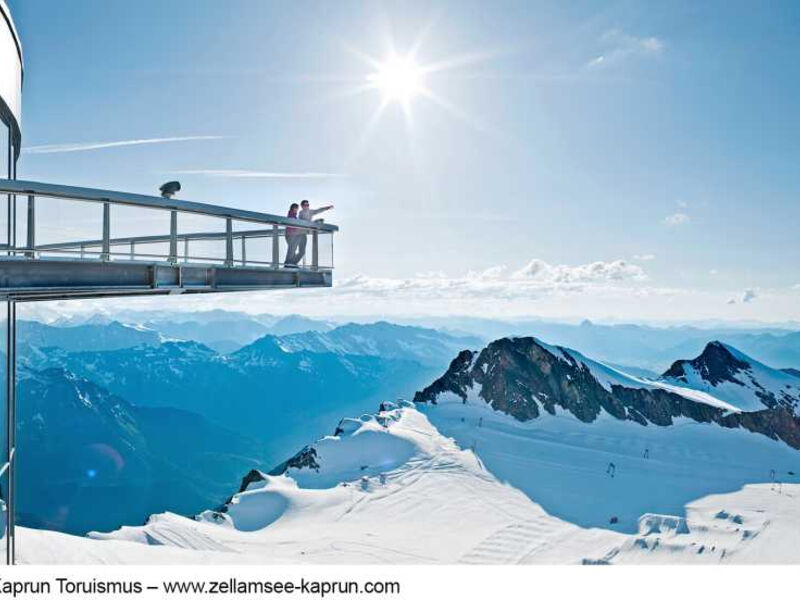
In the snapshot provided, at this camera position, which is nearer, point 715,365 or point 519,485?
point 519,485

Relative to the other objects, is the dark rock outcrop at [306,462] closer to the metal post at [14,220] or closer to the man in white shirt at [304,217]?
the man in white shirt at [304,217]

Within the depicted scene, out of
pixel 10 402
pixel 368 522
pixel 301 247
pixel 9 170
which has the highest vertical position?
pixel 9 170

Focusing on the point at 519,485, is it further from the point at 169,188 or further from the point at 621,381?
the point at 169,188

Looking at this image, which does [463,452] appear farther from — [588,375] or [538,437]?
[588,375]

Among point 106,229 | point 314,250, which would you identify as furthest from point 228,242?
point 106,229

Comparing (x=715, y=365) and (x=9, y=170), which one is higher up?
(x=9, y=170)

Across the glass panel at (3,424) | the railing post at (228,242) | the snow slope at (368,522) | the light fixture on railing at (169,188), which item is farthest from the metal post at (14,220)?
the snow slope at (368,522)
